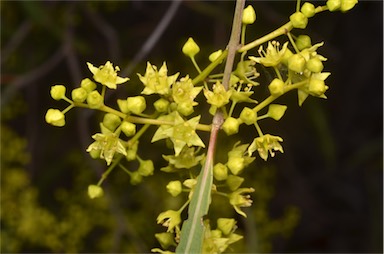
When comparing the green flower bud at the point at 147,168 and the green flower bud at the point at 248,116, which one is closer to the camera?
the green flower bud at the point at 248,116

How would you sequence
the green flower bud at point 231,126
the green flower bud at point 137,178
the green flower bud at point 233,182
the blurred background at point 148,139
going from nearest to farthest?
the green flower bud at point 231,126 → the green flower bud at point 233,182 → the green flower bud at point 137,178 → the blurred background at point 148,139

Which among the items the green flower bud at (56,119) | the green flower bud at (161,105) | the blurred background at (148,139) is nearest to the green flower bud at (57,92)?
the green flower bud at (56,119)

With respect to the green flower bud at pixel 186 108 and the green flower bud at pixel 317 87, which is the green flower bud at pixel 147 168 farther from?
the green flower bud at pixel 317 87

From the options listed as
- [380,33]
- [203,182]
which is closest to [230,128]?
[203,182]

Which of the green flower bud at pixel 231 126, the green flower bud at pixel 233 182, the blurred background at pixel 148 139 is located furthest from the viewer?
the blurred background at pixel 148 139

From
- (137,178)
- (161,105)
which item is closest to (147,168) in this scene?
(137,178)

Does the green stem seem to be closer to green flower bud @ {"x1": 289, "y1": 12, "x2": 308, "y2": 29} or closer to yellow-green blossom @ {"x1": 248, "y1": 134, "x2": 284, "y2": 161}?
green flower bud @ {"x1": 289, "y1": 12, "x2": 308, "y2": 29}

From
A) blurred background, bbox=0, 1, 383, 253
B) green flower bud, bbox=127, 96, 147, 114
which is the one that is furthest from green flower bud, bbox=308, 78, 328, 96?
blurred background, bbox=0, 1, 383, 253

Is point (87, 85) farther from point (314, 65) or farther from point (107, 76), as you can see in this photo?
point (314, 65)
